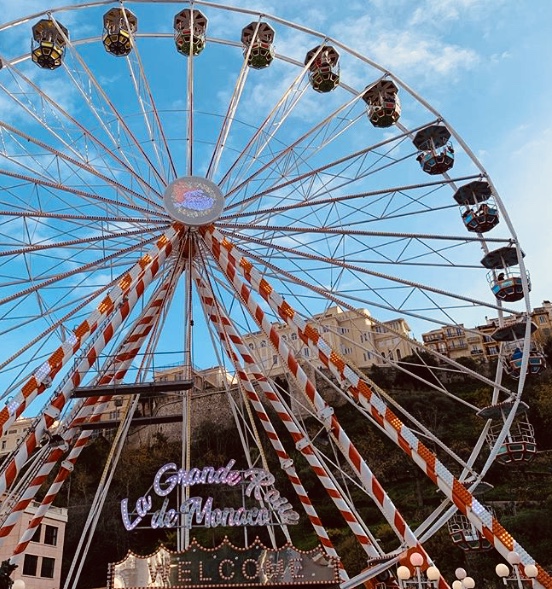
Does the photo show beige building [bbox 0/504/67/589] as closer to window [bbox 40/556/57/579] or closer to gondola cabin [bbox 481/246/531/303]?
window [bbox 40/556/57/579]

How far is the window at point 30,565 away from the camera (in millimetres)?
30575

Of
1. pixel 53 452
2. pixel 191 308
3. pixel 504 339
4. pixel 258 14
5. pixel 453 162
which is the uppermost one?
pixel 258 14

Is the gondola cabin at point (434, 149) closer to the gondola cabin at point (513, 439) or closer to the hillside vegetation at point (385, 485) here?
the gondola cabin at point (513, 439)

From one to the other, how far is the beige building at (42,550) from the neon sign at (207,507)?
Answer: 685 inches

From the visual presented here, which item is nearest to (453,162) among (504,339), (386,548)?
(504,339)

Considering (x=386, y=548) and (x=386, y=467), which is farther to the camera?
(x=386, y=467)

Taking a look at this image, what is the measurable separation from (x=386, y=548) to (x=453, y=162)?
25771 mm

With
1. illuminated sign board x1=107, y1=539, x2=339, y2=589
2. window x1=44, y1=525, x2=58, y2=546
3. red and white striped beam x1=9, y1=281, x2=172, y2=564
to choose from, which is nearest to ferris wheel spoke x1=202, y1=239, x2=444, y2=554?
illuminated sign board x1=107, y1=539, x2=339, y2=589

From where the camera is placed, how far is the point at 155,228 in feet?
54.9

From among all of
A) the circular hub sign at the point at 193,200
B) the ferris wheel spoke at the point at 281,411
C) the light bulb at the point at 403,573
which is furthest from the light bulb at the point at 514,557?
the circular hub sign at the point at 193,200

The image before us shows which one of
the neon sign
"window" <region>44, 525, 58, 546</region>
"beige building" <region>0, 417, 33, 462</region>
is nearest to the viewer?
the neon sign

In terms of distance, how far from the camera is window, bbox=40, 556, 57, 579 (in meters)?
31.9

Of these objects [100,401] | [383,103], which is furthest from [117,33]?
[100,401]

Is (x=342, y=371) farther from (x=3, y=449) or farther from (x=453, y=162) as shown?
(x=3, y=449)
